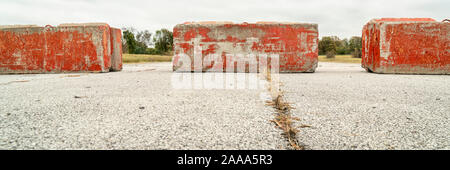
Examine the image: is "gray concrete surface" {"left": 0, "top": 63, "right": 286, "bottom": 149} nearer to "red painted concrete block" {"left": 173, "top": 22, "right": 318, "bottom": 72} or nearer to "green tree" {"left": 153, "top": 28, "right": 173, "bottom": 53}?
"red painted concrete block" {"left": 173, "top": 22, "right": 318, "bottom": 72}

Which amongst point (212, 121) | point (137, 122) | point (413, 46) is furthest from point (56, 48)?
point (413, 46)

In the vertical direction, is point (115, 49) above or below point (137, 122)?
above

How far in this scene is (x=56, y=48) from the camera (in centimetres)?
540

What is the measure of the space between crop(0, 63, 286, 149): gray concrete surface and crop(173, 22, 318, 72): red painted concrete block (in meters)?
2.72

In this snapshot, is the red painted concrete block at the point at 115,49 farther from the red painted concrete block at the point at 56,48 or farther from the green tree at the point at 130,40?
the green tree at the point at 130,40

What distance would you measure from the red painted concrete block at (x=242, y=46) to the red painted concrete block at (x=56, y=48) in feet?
5.09

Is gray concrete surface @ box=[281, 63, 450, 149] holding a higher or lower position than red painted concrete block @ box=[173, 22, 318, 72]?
lower

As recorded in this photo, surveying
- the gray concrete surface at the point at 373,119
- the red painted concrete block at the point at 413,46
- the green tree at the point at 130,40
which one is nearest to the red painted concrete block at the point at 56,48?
the gray concrete surface at the point at 373,119

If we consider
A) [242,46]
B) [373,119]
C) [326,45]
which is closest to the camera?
[373,119]

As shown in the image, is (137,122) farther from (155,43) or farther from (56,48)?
(155,43)

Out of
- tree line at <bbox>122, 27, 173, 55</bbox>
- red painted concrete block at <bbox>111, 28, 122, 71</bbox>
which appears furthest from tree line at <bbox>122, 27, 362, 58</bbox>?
red painted concrete block at <bbox>111, 28, 122, 71</bbox>

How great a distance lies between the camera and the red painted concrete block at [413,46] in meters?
4.92

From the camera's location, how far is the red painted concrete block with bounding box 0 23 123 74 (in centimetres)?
532

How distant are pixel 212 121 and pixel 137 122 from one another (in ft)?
1.51
